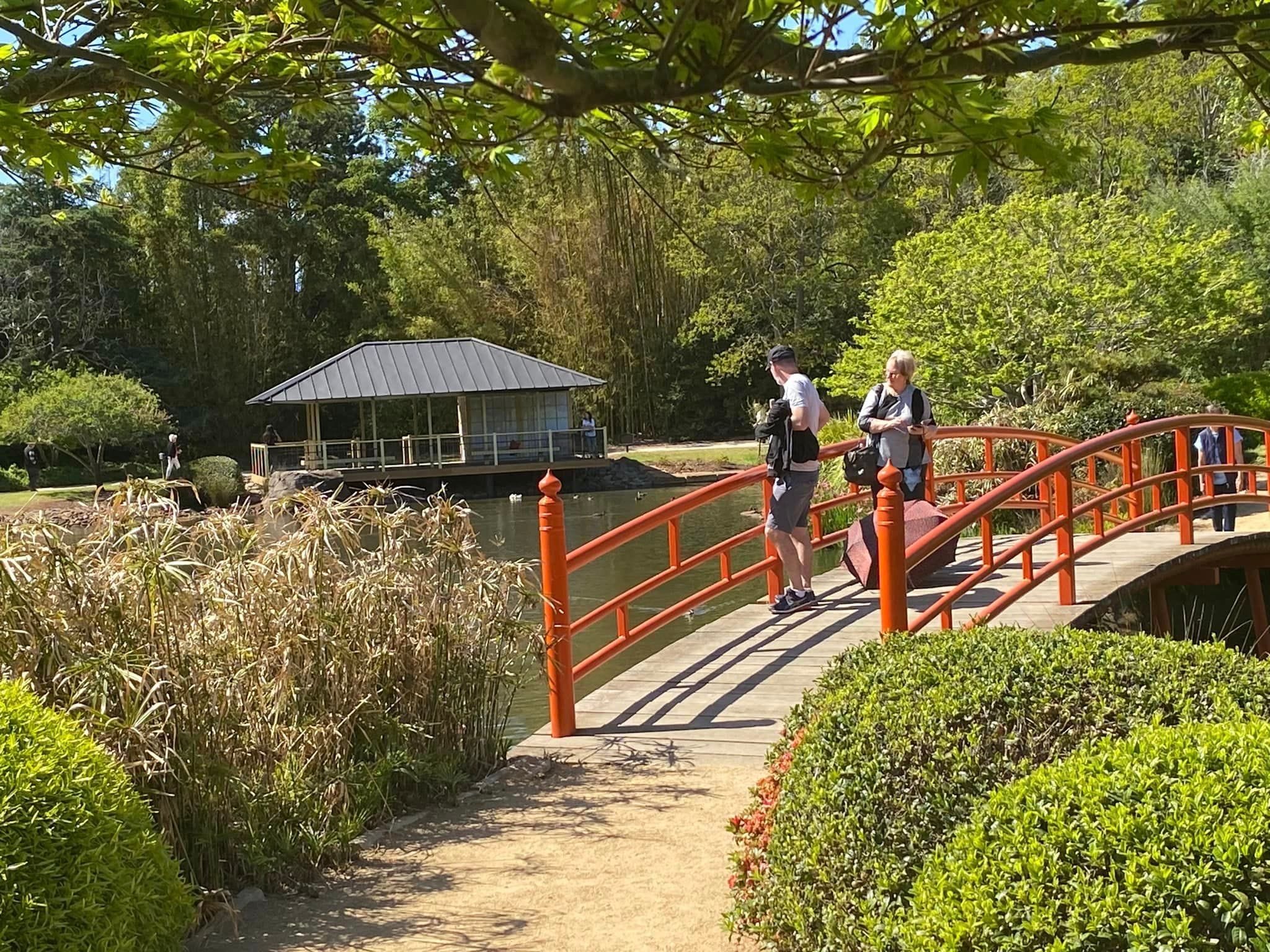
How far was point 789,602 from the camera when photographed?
785 centimetres

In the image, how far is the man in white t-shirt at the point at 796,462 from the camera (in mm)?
6824

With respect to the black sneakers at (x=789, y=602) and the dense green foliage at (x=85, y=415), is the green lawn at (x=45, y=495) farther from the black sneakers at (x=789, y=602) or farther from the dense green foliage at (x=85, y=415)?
the black sneakers at (x=789, y=602)

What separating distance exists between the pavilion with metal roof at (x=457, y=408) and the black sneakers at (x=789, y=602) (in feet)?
78.3

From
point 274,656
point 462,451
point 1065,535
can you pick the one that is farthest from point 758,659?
point 462,451

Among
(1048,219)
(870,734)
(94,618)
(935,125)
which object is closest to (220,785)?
(94,618)

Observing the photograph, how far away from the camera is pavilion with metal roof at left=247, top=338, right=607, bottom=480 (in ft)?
103

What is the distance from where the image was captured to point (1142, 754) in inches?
95.0

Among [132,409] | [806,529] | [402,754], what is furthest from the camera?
[132,409]

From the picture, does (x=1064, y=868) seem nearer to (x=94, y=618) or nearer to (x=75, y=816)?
(x=75, y=816)

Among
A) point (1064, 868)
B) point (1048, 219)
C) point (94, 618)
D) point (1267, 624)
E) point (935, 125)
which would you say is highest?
point (1048, 219)

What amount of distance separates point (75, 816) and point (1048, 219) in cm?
2081

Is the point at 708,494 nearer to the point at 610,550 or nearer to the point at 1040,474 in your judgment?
the point at 610,550

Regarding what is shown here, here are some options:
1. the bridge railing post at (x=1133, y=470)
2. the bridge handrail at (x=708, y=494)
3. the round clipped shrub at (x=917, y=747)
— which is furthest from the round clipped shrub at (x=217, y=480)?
the round clipped shrub at (x=917, y=747)

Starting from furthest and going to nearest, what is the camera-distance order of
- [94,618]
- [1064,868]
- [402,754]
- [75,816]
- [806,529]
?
[806,529] < [402,754] < [94,618] < [75,816] < [1064,868]
